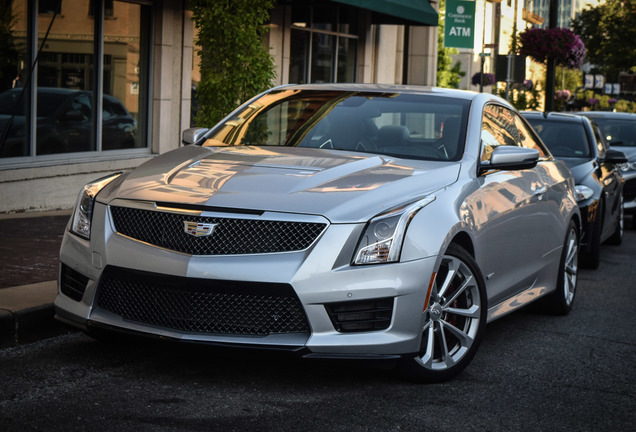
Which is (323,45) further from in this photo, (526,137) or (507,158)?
(507,158)

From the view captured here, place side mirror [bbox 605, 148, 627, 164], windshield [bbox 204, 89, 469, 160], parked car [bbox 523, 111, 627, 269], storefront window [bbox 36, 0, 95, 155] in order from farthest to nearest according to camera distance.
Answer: storefront window [bbox 36, 0, 95, 155] → side mirror [bbox 605, 148, 627, 164] → parked car [bbox 523, 111, 627, 269] → windshield [bbox 204, 89, 469, 160]

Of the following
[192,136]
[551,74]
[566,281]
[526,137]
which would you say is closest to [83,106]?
[192,136]

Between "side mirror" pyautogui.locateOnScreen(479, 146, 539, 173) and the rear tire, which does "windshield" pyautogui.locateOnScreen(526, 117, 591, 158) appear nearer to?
the rear tire

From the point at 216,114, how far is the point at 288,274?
287 inches

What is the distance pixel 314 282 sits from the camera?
471 centimetres

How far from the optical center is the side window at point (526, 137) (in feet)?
24.4

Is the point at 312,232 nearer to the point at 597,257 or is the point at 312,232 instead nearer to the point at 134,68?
the point at 597,257

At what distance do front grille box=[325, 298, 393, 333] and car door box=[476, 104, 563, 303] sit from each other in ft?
3.50

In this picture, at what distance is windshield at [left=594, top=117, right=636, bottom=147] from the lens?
16.6 meters

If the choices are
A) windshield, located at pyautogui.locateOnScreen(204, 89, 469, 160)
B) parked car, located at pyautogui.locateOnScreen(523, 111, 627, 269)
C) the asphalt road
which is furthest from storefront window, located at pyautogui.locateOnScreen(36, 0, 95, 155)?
the asphalt road

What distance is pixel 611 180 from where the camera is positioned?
1161 centimetres

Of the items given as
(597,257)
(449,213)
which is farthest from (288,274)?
(597,257)

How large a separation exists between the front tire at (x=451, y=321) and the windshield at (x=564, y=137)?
6119 mm

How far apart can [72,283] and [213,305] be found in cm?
93
